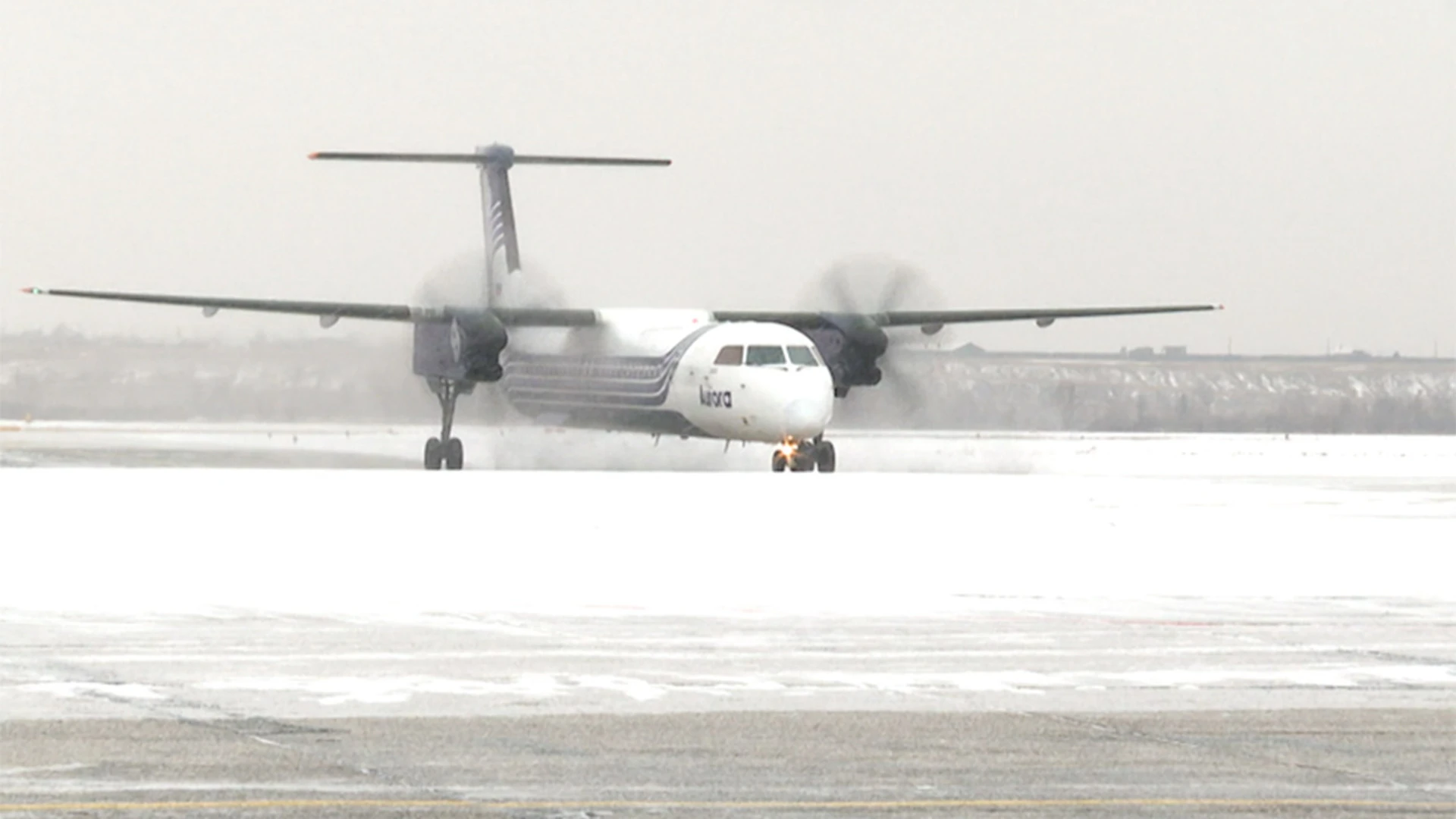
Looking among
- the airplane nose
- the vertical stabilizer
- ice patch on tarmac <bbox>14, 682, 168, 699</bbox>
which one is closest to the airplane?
the airplane nose

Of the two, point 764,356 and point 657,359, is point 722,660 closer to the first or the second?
point 764,356

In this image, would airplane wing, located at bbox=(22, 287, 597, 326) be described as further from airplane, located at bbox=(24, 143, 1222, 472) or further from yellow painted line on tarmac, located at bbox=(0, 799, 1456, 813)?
yellow painted line on tarmac, located at bbox=(0, 799, 1456, 813)

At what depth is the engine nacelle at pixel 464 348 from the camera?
143ft

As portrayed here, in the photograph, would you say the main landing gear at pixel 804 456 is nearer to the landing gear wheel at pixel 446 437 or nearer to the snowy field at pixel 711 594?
the snowy field at pixel 711 594

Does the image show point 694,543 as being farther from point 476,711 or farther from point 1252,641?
point 476,711

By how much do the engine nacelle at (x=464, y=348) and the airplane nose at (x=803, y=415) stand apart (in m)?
7.57

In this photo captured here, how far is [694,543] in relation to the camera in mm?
22031

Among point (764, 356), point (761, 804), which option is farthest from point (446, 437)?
point (761, 804)

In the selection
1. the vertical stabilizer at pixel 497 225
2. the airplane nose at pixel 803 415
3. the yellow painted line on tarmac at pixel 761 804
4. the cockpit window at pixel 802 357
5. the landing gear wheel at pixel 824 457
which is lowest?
the landing gear wheel at pixel 824 457

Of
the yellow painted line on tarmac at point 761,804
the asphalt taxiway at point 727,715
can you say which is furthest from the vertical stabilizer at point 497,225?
the yellow painted line on tarmac at point 761,804

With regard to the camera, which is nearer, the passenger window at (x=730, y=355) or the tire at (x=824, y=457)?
the passenger window at (x=730, y=355)

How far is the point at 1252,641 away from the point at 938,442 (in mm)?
56724

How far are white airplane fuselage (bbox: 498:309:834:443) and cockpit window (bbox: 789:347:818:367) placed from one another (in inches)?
0.8

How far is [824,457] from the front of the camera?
133 ft
